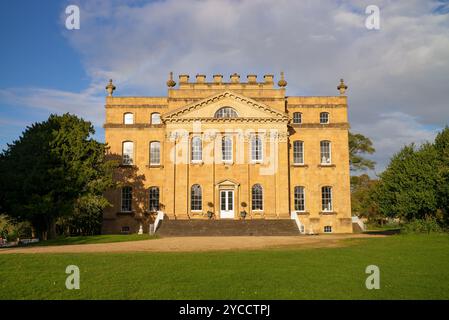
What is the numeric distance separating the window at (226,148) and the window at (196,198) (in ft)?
11.4

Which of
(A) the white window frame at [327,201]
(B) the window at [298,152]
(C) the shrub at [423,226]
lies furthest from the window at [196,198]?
(C) the shrub at [423,226]

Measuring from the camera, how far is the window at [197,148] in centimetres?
3719

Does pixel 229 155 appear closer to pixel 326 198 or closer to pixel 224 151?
pixel 224 151

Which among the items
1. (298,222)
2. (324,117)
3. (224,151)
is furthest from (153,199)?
(324,117)

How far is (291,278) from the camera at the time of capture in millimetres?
12109

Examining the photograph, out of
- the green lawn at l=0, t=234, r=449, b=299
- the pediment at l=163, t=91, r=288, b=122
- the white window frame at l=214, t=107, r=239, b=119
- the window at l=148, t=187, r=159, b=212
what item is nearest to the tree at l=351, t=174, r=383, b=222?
the pediment at l=163, t=91, r=288, b=122

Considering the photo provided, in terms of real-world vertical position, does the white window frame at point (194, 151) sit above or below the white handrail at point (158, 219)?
above

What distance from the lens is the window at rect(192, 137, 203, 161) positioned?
37188mm

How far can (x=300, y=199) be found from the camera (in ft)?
126

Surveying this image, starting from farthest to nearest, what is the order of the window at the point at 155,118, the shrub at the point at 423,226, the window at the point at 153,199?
the window at the point at 155,118
the window at the point at 153,199
the shrub at the point at 423,226

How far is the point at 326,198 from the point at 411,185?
475 inches

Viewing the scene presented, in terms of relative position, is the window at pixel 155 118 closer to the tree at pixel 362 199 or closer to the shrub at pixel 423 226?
the shrub at pixel 423 226

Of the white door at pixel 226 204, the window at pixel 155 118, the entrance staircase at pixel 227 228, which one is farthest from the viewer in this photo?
the window at pixel 155 118
